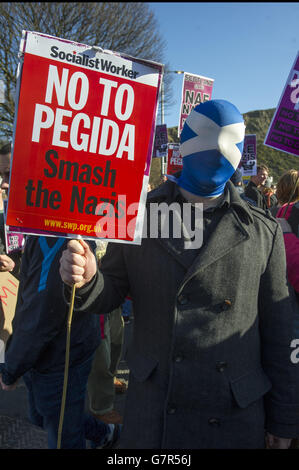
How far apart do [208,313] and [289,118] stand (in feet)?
7.36

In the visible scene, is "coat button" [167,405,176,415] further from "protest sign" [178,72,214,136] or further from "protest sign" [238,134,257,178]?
"protest sign" [238,134,257,178]

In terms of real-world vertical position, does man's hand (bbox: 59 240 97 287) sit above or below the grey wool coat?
above

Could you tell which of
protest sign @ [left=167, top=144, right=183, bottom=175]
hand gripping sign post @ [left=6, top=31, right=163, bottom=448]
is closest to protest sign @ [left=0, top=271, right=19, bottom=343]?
hand gripping sign post @ [left=6, top=31, right=163, bottom=448]

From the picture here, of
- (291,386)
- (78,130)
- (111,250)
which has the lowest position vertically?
(291,386)

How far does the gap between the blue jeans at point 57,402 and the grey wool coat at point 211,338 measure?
61 cm

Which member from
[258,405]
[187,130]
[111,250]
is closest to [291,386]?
[258,405]

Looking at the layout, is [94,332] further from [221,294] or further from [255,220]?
[255,220]

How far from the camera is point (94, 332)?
2.07m

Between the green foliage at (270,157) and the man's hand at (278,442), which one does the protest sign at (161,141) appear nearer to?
the man's hand at (278,442)

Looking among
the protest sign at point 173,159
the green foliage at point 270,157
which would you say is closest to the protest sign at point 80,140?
the protest sign at point 173,159

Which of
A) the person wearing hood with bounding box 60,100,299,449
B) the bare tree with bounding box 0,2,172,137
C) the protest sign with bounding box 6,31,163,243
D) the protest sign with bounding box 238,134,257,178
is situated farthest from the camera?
the bare tree with bounding box 0,2,172,137

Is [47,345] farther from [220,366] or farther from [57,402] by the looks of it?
[220,366]

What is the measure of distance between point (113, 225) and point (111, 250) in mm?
294

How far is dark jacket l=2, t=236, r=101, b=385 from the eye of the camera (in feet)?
5.72
